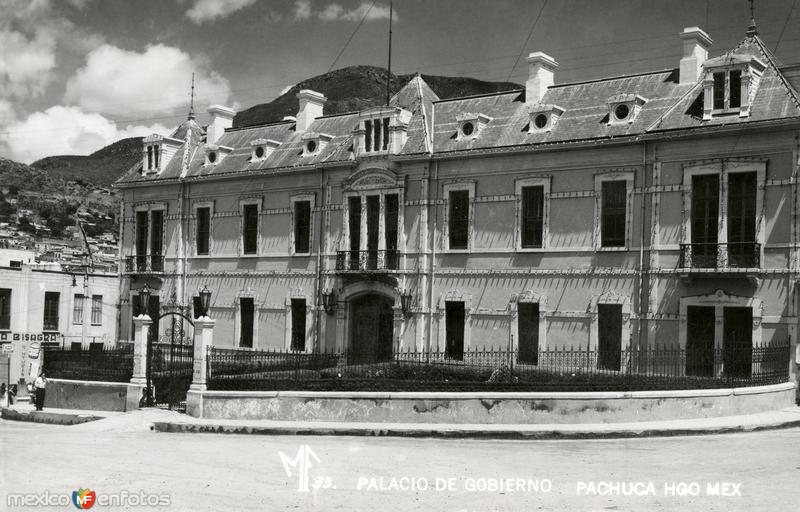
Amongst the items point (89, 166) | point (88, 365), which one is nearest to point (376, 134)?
point (88, 365)

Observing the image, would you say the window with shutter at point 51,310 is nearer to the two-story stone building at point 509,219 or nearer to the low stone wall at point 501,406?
the two-story stone building at point 509,219

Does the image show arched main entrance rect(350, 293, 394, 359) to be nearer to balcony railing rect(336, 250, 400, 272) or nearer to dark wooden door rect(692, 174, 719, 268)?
balcony railing rect(336, 250, 400, 272)

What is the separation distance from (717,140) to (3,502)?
22.0m

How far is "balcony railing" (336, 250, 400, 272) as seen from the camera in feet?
106

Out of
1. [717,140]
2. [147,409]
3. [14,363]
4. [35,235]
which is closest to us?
[147,409]

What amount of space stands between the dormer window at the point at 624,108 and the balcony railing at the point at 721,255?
4.78 m

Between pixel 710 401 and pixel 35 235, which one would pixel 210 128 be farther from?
pixel 35 235

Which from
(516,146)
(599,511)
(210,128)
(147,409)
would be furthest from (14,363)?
(599,511)

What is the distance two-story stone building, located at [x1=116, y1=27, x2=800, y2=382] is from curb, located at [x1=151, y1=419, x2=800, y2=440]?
14.8 ft

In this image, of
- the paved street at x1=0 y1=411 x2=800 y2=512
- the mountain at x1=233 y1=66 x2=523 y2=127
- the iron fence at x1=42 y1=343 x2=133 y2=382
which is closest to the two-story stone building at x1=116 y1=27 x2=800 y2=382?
the paved street at x1=0 y1=411 x2=800 y2=512

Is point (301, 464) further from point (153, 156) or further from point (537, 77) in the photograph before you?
point (153, 156)

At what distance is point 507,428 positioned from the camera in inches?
730

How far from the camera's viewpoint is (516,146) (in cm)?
2972

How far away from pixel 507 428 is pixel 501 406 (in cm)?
113
